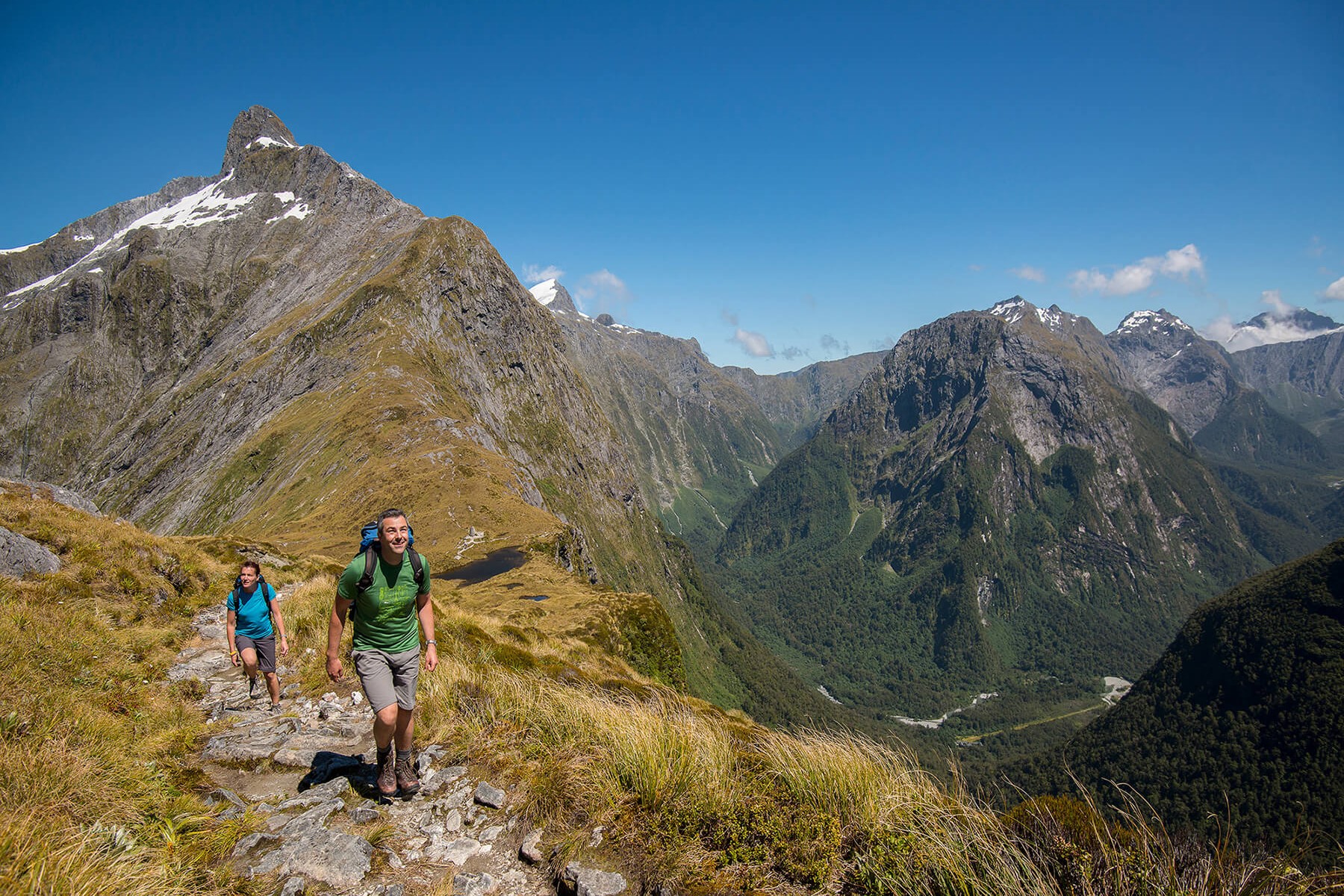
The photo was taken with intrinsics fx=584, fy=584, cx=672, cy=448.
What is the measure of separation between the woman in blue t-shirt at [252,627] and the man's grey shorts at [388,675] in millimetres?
6277

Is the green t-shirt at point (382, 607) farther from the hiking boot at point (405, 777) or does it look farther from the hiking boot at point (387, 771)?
the hiking boot at point (405, 777)

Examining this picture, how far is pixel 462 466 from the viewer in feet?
311

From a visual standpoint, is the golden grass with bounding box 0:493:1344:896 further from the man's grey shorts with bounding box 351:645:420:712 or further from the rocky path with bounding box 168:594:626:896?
the man's grey shorts with bounding box 351:645:420:712

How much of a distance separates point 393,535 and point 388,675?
2.36m

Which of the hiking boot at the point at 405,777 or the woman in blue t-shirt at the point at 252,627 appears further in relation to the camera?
the woman in blue t-shirt at the point at 252,627

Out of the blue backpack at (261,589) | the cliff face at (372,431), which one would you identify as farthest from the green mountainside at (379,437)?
the blue backpack at (261,589)

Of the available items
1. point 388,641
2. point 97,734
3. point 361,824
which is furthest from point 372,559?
point 97,734

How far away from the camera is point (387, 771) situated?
30.6 feet

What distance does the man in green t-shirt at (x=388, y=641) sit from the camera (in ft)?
31.0

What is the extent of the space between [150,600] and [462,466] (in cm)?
7860

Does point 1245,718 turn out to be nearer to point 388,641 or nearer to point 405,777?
point 405,777

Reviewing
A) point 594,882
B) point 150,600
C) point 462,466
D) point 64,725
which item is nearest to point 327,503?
point 462,466

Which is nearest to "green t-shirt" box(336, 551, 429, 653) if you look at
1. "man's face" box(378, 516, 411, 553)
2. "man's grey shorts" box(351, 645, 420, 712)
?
"man's grey shorts" box(351, 645, 420, 712)

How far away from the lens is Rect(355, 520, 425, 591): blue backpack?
984 centimetres
